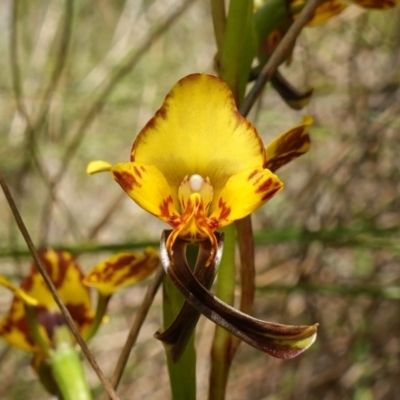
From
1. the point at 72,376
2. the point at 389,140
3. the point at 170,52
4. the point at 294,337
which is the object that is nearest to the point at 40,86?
the point at 170,52

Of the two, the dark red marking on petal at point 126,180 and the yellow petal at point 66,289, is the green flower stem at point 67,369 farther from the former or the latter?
the dark red marking on petal at point 126,180

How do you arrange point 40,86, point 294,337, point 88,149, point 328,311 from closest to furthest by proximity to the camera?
point 294,337 → point 328,311 → point 40,86 → point 88,149

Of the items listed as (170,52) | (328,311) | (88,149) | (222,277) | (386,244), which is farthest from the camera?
(170,52)

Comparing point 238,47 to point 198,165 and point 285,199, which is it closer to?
point 198,165

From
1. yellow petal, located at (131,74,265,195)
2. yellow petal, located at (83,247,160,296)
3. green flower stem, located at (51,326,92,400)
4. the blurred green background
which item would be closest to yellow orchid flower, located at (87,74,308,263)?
yellow petal, located at (131,74,265,195)

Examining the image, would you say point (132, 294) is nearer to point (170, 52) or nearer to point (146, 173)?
point (170, 52)


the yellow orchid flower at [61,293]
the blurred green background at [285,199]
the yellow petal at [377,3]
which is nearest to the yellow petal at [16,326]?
the yellow orchid flower at [61,293]

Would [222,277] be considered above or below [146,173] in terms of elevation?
below

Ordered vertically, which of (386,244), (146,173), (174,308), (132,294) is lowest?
(132,294)

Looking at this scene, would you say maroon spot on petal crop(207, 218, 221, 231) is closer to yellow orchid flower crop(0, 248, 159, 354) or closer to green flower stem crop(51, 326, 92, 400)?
yellow orchid flower crop(0, 248, 159, 354)

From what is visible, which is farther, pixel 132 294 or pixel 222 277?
pixel 132 294
